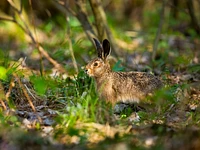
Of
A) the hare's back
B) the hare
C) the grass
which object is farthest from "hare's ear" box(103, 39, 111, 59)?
the grass

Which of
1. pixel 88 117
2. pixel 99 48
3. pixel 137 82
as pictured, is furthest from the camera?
pixel 99 48

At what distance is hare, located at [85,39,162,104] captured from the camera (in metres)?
6.21

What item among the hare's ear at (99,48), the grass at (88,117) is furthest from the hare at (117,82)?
the grass at (88,117)

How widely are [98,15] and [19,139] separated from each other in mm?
4513

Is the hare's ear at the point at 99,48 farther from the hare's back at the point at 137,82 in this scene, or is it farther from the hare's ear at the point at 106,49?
the hare's back at the point at 137,82

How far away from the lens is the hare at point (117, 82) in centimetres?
621

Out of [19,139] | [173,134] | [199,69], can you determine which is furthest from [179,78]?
[19,139]

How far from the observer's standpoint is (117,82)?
20.8ft

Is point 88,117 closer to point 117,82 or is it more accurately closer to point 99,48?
point 117,82

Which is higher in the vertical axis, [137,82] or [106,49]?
[106,49]

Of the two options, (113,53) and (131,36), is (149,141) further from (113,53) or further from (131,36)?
(131,36)

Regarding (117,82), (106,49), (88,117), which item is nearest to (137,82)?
(117,82)

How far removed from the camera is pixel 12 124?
527 centimetres

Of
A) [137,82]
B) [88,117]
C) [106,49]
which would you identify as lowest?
[88,117]
